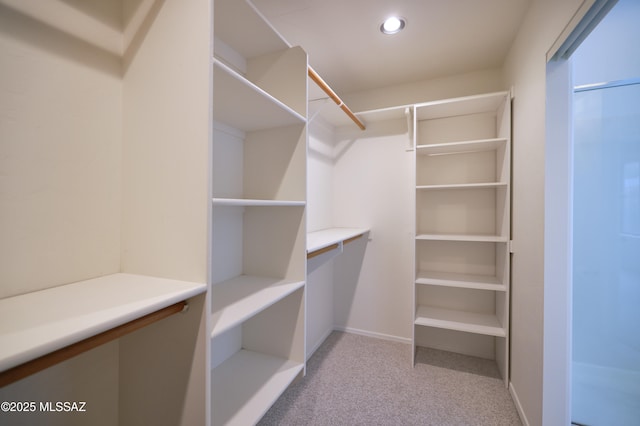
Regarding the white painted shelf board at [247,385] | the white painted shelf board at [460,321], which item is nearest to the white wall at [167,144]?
the white painted shelf board at [247,385]

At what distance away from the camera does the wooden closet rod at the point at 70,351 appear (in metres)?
0.41

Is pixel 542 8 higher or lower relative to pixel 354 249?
higher

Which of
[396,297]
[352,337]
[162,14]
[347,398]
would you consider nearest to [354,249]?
[396,297]

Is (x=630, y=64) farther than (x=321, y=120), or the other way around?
(x=321, y=120)

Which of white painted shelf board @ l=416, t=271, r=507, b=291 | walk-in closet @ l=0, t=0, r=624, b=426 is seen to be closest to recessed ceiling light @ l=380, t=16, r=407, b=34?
walk-in closet @ l=0, t=0, r=624, b=426

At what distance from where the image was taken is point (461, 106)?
2117 mm

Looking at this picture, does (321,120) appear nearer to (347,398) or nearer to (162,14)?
(162,14)

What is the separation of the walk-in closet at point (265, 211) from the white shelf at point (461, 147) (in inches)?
2.2

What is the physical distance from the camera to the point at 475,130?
230 centimetres

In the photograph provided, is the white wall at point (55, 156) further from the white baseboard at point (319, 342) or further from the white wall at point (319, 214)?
the white baseboard at point (319, 342)

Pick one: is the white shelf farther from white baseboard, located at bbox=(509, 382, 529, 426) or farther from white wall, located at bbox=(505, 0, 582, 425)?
white baseboard, located at bbox=(509, 382, 529, 426)

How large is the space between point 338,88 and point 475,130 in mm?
1394

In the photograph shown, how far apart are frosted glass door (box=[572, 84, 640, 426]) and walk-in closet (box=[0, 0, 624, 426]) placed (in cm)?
43

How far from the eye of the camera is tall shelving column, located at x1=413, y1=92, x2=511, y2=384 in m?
2.05
